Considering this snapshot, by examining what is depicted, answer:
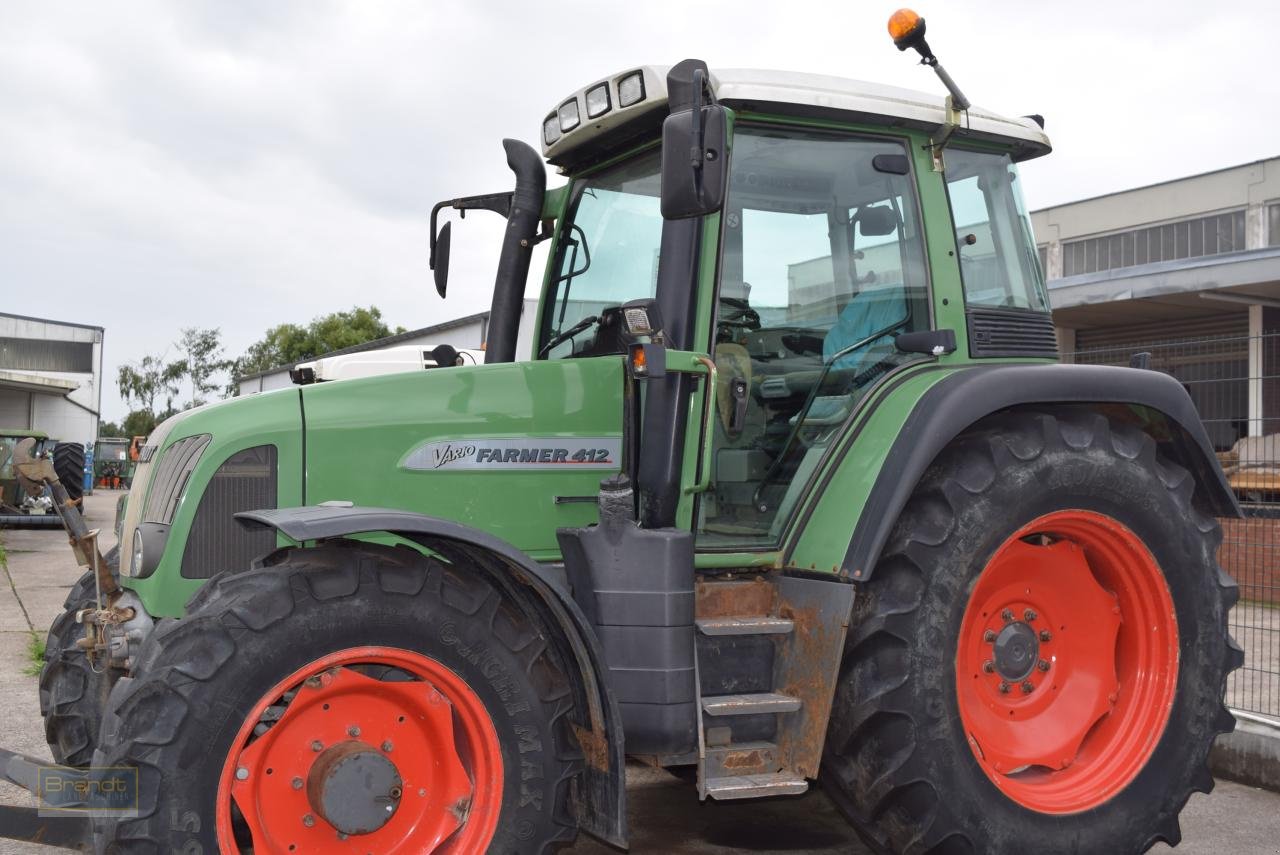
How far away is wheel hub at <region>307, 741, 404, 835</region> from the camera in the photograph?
10.2 ft

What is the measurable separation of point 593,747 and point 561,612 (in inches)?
17.1

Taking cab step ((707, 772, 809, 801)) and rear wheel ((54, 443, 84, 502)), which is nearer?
cab step ((707, 772, 809, 801))

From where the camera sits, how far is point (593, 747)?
345 centimetres

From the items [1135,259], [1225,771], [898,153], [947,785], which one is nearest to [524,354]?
[898,153]

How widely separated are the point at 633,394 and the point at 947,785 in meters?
1.59

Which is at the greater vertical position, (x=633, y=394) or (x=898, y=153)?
(x=898, y=153)

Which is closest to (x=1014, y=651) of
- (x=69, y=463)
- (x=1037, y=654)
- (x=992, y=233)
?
(x=1037, y=654)

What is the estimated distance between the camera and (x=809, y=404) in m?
4.19

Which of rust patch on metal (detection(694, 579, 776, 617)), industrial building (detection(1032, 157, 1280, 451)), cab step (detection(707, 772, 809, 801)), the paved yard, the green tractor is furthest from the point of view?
industrial building (detection(1032, 157, 1280, 451))

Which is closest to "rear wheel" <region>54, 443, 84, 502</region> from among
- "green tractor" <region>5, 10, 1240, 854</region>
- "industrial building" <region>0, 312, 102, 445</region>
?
"green tractor" <region>5, 10, 1240, 854</region>

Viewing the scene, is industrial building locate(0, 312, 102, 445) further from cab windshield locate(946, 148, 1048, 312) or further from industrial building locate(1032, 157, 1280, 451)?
cab windshield locate(946, 148, 1048, 312)

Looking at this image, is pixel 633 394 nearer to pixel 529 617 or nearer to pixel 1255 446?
pixel 529 617

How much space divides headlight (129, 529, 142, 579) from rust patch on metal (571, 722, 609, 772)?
146cm

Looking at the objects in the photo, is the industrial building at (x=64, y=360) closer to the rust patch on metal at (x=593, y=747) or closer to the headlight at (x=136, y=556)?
the headlight at (x=136, y=556)
